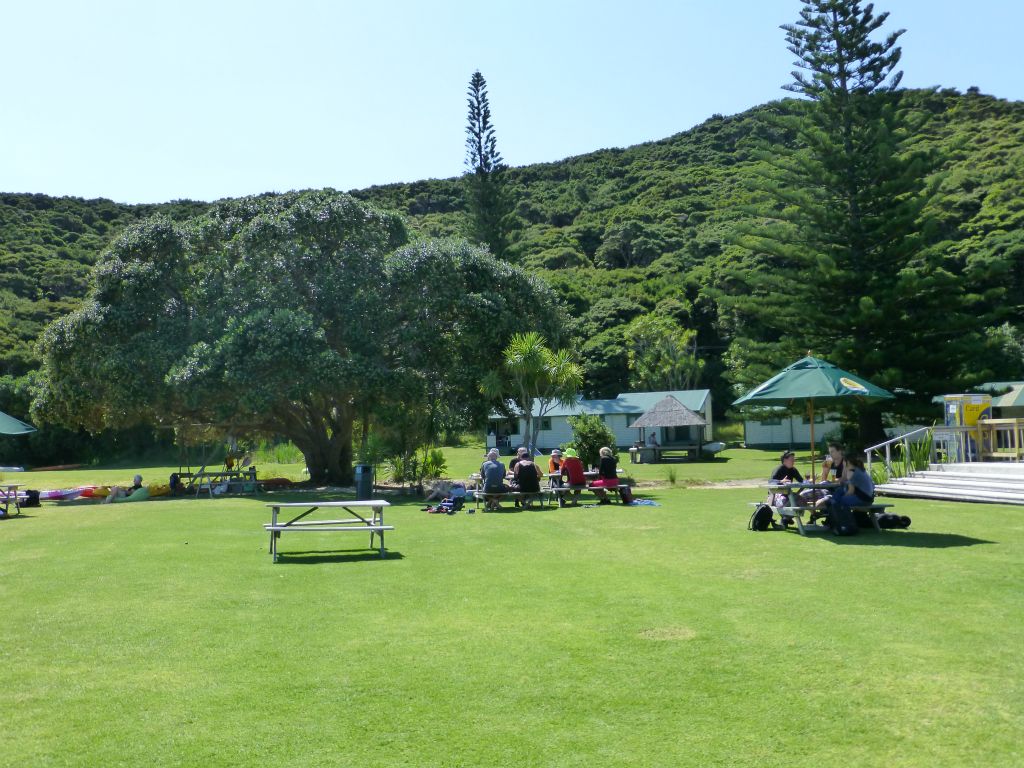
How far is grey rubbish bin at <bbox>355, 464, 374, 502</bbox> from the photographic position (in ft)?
58.2

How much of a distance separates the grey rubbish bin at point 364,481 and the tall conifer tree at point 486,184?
103 ft

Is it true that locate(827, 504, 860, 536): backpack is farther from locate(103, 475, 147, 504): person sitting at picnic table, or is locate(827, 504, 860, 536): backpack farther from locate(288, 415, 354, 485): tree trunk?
locate(103, 475, 147, 504): person sitting at picnic table

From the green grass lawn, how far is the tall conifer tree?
132 feet

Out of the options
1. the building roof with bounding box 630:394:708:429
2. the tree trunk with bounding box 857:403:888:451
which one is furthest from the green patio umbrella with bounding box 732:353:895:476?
the building roof with bounding box 630:394:708:429

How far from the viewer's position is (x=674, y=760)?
12.1ft

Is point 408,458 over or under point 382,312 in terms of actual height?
under

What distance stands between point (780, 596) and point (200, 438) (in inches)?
787

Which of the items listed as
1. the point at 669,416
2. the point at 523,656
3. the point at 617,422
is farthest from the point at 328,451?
the point at 617,422

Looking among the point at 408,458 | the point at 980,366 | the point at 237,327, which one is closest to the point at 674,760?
the point at 408,458

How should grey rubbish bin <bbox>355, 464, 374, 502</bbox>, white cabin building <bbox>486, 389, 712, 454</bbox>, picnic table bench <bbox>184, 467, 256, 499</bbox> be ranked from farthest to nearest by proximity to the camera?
white cabin building <bbox>486, 389, 712, 454</bbox>
picnic table bench <bbox>184, 467, 256, 499</bbox>
grey rubbish bin <bbox>355, 464, 374, 502</bbox>

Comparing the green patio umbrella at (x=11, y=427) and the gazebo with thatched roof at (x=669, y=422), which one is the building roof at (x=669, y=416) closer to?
the gazebo with thatched roof at (x=669, y=422)

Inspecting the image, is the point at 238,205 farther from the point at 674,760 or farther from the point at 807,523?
the point at 674,760

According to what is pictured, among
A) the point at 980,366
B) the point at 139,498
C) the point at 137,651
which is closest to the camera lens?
the point at 137,651

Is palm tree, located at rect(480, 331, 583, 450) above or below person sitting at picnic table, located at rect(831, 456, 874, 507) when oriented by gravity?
above
